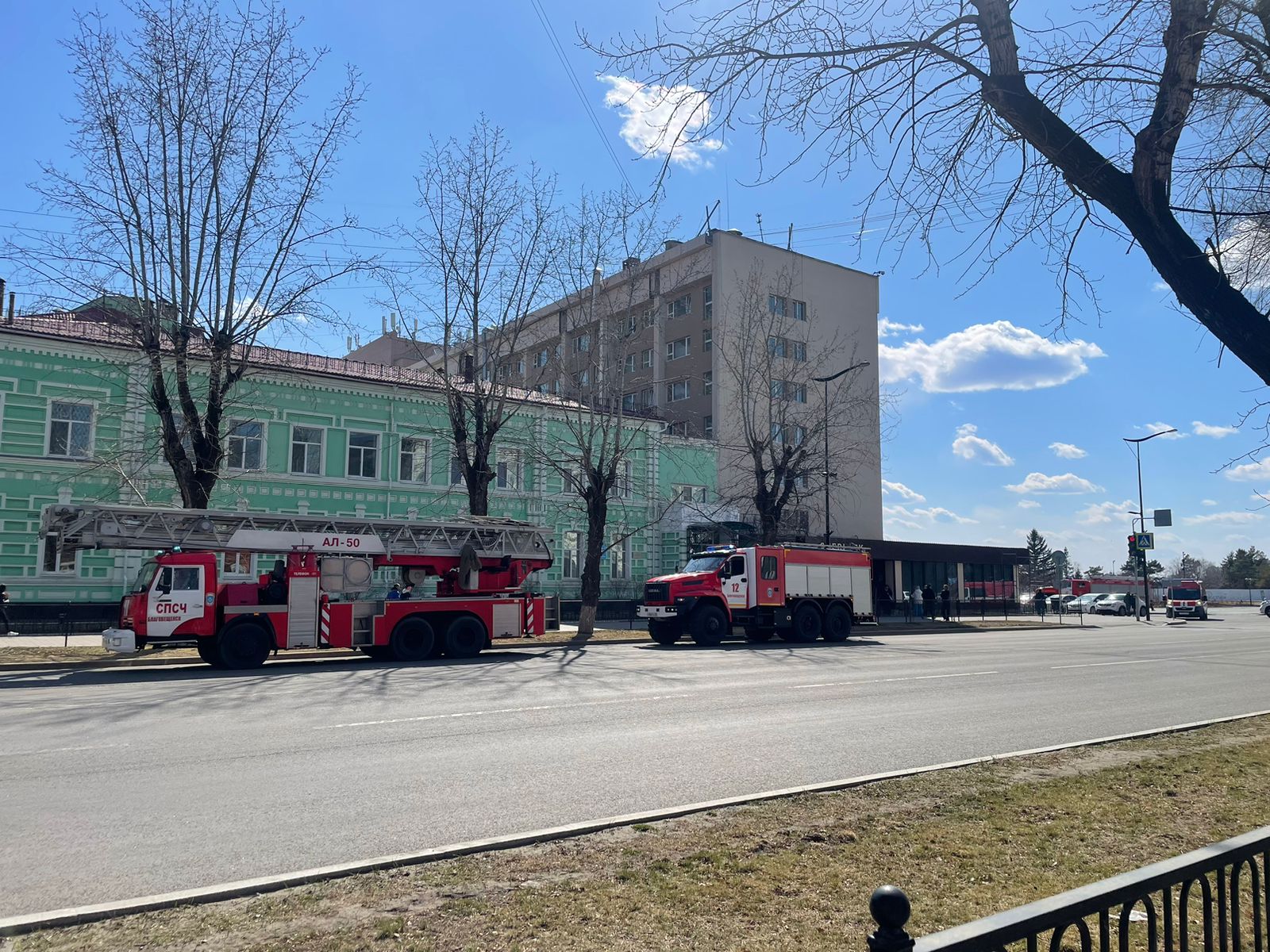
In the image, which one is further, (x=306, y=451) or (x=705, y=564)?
(x=306, y=451)

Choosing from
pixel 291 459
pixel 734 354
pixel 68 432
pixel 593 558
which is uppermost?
pixel 734 354

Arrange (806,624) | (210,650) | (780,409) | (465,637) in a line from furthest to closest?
1. (780,409)
2. (806,624)
3. (465,637)
4. (210,650)

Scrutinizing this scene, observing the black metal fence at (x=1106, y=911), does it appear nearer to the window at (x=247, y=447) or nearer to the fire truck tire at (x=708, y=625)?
the fire truck tire at (x=708, y=625)

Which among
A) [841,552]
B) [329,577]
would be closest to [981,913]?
[329,577]

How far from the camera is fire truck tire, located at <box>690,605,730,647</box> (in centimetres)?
2827

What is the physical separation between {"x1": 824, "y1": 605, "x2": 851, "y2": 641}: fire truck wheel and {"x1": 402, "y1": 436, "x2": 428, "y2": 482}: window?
1758 centimetres

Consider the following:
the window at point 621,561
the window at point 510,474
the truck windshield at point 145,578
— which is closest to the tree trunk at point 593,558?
the window at point 510,474

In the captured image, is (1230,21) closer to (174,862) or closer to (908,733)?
(908,733)

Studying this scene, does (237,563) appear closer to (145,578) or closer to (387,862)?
(145,578)

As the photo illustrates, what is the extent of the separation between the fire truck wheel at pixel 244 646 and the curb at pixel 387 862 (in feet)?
48.8

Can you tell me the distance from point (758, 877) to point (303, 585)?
16984 mm

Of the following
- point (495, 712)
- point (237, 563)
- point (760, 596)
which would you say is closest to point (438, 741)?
point (495, 712)

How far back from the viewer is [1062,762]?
29.7 feet

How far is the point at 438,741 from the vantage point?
1034cm
